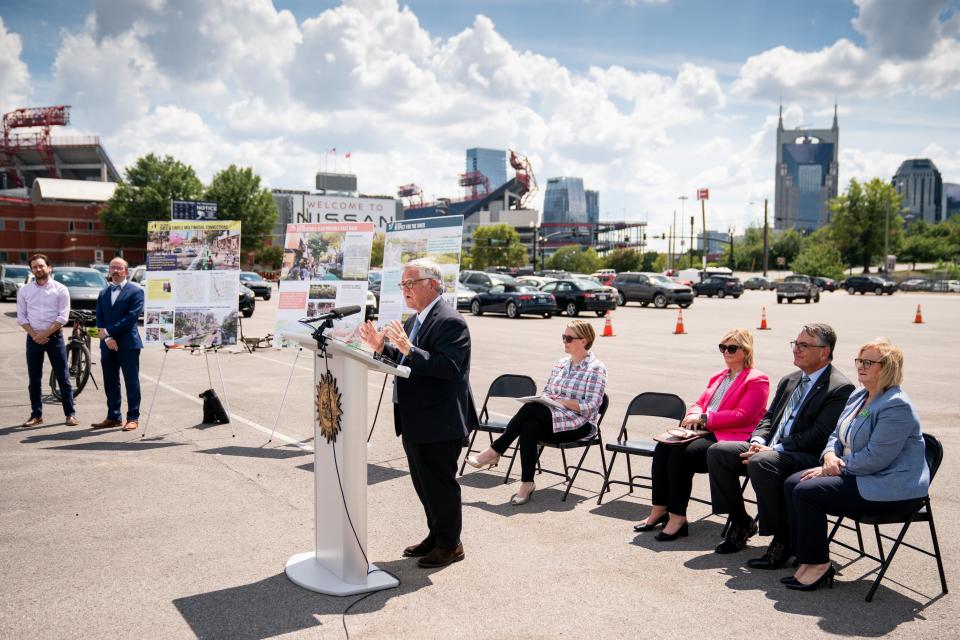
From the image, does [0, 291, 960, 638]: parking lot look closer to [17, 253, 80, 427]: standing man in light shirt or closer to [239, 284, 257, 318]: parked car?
[17, 253, 80, 427]: standing man in light shirt

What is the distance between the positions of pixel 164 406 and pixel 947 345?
18907mm

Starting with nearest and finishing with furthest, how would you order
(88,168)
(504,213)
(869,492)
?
(869,492)
(88,168)
(504,213)

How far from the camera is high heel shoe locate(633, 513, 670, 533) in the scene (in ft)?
17.7

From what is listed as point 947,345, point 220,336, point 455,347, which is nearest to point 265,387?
point 220,336

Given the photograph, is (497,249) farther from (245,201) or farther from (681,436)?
(681,436)

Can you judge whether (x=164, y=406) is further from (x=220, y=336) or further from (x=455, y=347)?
(x=455, y=347)

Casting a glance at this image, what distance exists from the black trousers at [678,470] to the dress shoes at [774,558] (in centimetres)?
67

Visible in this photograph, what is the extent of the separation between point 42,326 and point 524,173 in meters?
154

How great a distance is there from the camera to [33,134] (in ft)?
337

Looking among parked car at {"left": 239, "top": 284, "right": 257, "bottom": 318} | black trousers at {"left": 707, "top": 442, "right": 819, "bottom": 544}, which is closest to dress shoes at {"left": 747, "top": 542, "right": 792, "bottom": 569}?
black trousers at {"left": 707, "top": 442, "right": 819, "bottom": 544}

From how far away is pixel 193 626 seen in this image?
3844mm

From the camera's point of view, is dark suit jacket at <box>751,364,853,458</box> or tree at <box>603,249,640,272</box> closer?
dark suit jacket at <box>751,364,853,458</box>

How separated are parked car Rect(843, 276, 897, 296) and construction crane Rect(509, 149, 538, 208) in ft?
331

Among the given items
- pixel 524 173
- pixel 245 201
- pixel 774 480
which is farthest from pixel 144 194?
pixel 524 173
